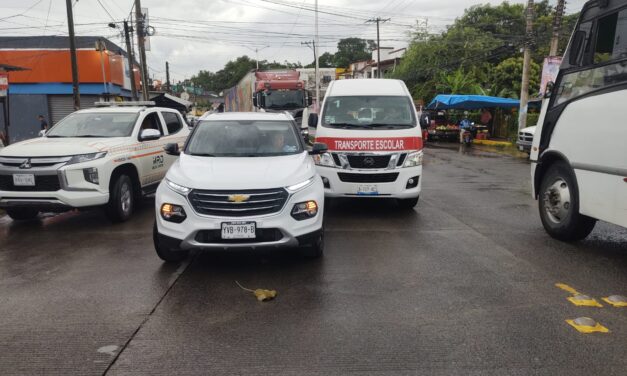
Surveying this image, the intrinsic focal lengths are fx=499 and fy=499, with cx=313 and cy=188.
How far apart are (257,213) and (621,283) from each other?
3721 mm

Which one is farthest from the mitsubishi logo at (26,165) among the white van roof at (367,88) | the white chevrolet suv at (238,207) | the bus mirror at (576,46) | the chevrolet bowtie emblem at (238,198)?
the bus mirror at (576,46)

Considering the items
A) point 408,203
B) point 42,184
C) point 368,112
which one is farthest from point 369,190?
point 42,184

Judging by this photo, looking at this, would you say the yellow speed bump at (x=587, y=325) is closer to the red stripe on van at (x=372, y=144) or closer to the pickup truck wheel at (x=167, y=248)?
the pickup truck wheel at (x=167, y=248)

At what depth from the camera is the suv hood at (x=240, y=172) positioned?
5.17 m

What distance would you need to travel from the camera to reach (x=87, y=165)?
734cm

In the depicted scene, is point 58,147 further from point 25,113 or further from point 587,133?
point 25,113

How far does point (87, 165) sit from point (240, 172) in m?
3.16

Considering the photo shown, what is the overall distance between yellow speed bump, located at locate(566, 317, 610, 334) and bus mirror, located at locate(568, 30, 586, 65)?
3.54 metres

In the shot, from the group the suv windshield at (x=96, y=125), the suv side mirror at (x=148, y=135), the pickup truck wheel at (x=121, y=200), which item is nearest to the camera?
the pickup truck wheel at (x=121, y=200)

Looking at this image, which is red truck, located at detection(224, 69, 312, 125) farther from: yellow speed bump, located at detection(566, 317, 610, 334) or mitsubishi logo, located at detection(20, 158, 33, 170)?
yellow speed bump, located at detection(566, 317, 610, 334)

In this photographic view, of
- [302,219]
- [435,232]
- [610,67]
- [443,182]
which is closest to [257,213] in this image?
[302,219]

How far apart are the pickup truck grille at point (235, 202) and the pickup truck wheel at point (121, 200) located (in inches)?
127

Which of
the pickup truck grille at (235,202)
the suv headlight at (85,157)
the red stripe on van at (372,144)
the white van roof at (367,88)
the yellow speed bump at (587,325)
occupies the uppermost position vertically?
the white van roof at (367,88)

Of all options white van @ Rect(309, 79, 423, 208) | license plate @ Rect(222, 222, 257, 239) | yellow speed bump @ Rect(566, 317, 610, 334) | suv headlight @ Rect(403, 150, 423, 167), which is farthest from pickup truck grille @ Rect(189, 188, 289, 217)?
suv headlight @ Rect(403, 150, 423, 167)
